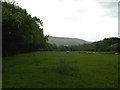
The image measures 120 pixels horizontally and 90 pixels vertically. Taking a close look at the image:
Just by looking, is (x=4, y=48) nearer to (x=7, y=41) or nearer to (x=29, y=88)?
(x=7, y=41)

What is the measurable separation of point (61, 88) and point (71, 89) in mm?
542

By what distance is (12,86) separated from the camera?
5652 mm

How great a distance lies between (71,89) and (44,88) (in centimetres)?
145

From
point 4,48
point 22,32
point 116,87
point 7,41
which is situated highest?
point 22,32

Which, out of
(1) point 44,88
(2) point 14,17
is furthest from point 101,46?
(1) point 44,88

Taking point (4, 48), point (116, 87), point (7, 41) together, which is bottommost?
point (116, 87)

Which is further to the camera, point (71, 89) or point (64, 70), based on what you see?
point (64, 70)

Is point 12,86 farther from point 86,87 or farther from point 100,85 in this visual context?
point 100,85

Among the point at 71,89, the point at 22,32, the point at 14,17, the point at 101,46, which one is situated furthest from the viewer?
the point at 101,46

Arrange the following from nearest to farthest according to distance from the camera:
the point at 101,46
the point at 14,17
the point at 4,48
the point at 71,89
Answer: the point at 71,89, the point at 14,17, the point at 4,48, the point at 101,46

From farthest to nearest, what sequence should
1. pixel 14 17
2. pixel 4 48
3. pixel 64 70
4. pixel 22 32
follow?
1. pixel 4 48
2. pixel 22 32
3. pixel 14 17
4. pixel 64 70

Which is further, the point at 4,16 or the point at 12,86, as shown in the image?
the point at 4,16

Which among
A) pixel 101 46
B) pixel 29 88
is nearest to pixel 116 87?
pixel 29 88

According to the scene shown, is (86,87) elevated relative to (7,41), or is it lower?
lower
